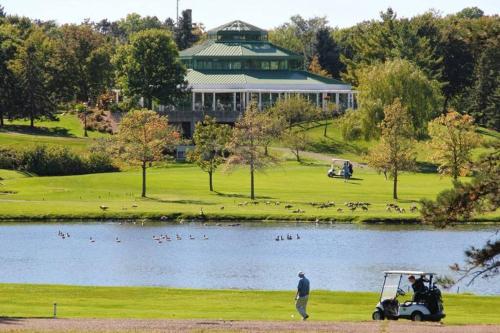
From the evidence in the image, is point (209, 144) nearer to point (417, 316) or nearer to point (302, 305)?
point (302, 305)

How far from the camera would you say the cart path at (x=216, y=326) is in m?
40.8

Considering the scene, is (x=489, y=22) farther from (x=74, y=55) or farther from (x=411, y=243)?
(x=411, y=243)

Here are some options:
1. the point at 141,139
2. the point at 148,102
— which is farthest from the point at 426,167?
the point at 148,102

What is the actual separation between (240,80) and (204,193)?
56.4 meters

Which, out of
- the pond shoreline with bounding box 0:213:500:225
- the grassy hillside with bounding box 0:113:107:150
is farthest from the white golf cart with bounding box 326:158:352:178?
the pond shoreline with bounding box 0:213:500:225

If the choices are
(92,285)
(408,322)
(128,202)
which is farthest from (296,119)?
(408,322)

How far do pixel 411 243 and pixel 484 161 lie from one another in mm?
39138

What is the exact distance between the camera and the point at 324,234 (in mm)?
82438

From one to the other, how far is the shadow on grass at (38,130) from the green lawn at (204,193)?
23.6 metres

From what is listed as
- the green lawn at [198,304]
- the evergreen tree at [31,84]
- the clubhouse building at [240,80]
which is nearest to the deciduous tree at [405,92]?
the clubhouse building at [240,80]

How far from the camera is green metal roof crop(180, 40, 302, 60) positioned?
16312cm

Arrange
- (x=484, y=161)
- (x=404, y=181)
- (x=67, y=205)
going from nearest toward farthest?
1. (x=484, y=161)
2. (x=67, y=205)
3. (x=404, y=181)

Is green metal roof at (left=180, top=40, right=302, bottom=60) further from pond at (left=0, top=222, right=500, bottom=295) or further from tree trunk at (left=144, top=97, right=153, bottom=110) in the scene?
pond at (left=0, top=222, right=500, bottom=295)

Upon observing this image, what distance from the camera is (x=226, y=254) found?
239 feet
